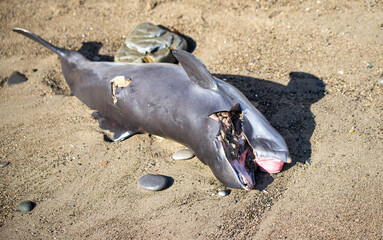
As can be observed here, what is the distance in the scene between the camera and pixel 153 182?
401 centimetres

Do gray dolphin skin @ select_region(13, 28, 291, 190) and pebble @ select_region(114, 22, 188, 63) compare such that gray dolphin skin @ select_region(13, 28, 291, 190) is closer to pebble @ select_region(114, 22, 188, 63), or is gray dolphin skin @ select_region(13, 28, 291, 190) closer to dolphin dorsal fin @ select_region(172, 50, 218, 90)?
dolphin dorsal fin @ select_region(172, 50, 218, 90)

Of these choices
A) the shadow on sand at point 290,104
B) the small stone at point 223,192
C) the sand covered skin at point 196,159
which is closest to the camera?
the sand covered skin at point 196,159

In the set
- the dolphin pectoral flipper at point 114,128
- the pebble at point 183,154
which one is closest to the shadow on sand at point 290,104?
the pebble at point 183,154

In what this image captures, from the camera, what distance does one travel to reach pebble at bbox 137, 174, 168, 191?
3.97 metres

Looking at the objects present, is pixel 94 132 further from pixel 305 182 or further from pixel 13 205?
pixel 305 182

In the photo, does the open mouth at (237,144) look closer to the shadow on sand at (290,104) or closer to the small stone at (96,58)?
the shadow on sand at (290,104)

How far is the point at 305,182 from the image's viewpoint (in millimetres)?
3820

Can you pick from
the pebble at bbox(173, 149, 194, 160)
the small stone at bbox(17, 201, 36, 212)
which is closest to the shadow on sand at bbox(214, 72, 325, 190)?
the pebble at bbox(173, 149, 194, 160)

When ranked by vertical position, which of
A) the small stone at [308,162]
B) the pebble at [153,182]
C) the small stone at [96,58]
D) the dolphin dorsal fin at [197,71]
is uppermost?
the dolphin dorsal fin at [197,71]

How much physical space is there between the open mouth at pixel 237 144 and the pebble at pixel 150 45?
94.5 inches

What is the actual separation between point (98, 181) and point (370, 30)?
4.75 metres

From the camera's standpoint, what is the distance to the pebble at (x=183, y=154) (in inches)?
170

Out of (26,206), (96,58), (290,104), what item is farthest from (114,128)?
(290,104)

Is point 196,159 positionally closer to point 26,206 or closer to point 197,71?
point 197,71
